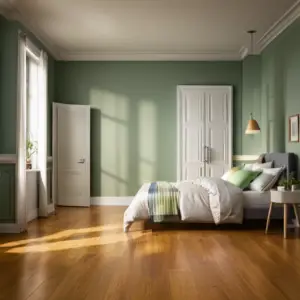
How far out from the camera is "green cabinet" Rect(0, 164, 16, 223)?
5988mm

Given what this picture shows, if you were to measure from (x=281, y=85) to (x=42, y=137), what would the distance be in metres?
3.72

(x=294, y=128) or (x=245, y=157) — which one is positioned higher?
(x=294, y=128)

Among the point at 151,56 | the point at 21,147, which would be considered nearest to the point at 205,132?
the point at 151,56

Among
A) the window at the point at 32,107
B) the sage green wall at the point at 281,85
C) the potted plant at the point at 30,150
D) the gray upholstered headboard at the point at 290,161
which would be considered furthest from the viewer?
the window at the point at 32,107

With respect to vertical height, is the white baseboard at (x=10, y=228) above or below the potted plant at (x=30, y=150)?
below

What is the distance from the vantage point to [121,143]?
352 inches

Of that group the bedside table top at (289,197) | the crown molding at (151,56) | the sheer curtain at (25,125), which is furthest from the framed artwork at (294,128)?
the sheer curtain at (25,125)

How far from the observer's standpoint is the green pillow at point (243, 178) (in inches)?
251

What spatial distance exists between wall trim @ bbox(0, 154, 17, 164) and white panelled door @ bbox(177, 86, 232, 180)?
143 inches

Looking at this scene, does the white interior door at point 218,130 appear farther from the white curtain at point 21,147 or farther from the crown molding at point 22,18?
the white curtain at point 21,147

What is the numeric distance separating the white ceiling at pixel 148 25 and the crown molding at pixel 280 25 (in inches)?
2.9

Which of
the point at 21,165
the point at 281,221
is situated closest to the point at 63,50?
the point at 21,165

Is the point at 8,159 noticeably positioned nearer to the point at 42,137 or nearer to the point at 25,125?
the point at 25,125

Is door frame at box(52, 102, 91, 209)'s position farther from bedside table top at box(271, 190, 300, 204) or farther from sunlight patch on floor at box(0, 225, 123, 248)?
bedside table top at box(271, 190, 300, 204)
